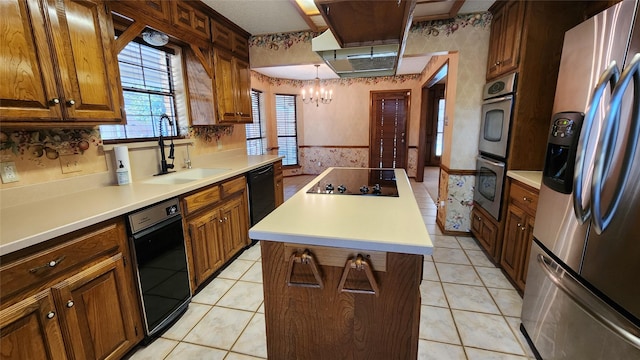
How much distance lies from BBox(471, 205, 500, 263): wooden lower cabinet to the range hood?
5.80 feet

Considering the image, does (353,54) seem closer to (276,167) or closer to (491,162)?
(491,162)

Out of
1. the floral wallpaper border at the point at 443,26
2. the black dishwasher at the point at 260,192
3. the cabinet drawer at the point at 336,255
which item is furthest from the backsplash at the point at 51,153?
the floral wallpaper border at the point at 443,26

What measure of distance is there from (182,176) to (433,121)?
748 centimetres

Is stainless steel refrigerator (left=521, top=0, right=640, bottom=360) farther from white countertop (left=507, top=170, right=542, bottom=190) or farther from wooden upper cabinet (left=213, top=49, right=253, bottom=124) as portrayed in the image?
wooden upper cabinet (left=213, top=49, right=253, bottom=124)

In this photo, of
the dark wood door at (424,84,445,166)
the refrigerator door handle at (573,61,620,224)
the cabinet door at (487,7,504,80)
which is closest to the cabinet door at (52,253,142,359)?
the refrigerator door handle at (573,61,620,224)

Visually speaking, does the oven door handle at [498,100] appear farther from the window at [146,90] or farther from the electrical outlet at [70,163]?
the electrical outlet at [70,163]

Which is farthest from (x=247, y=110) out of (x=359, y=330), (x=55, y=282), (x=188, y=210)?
(x=359, y=330)

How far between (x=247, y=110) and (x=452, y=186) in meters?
2.63

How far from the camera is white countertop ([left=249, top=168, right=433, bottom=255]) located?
3.39 ft

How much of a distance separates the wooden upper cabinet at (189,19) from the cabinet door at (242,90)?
51 centimetres

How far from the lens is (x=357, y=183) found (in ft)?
6.53

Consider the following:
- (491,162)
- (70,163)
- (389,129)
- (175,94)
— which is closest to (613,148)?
(491,162)

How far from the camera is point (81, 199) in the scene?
1.59 meters

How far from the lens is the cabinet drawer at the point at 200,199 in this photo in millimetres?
1900
